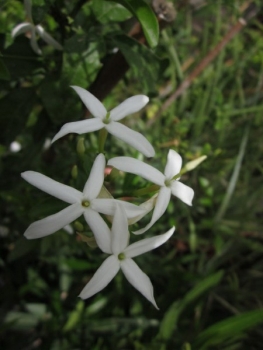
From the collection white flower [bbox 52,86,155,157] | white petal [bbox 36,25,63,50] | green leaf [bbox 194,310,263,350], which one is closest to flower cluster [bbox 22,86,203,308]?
white flower [bbox 52,86,155,157]

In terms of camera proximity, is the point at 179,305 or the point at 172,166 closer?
the point at 172,166

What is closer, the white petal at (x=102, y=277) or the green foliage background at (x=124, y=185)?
the white petal at (x=102, y=277)

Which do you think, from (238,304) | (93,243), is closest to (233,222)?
(238,304)

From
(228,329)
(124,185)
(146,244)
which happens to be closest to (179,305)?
(228,329)

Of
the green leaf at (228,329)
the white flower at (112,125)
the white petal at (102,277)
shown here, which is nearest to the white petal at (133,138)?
the white flower at (112,125)

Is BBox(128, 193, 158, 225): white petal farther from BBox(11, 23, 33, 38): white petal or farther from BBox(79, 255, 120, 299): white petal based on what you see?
BBox(11, 23, 33, 38): white petal

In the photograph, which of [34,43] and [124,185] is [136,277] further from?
[34,43]

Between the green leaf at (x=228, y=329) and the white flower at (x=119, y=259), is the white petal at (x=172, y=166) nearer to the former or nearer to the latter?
the white flower at (x=119, y=259)

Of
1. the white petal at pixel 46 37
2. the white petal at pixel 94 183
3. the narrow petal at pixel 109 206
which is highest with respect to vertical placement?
the white petal at pixel 46 37
